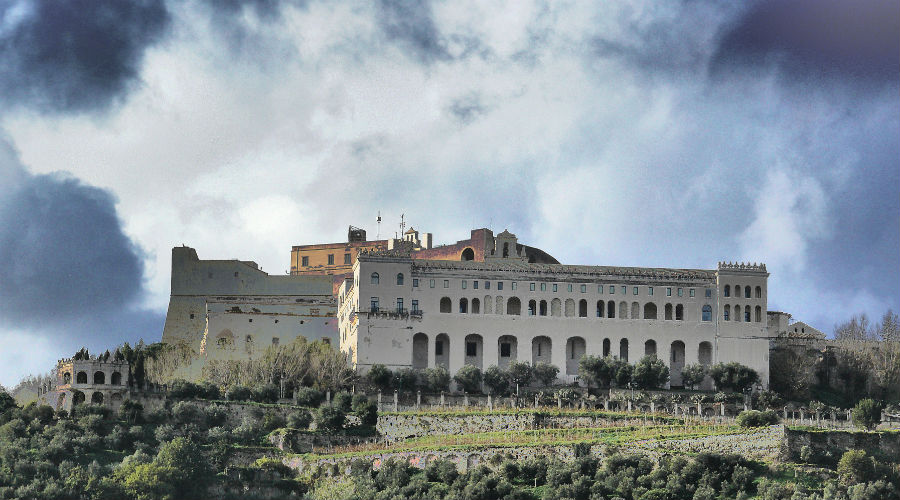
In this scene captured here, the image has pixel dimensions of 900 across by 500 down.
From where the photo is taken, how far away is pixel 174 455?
72.6 meters

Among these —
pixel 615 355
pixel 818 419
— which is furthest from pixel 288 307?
pixel 818 419

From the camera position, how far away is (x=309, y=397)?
83.6m

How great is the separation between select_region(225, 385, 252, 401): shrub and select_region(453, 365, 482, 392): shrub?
35.9 feet

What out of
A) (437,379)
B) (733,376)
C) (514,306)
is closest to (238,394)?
(437,379)

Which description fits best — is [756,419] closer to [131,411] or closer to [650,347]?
[650,347]

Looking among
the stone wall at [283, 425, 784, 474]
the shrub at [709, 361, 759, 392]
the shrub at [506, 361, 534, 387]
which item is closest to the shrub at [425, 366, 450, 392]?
the shrub at [506, 361, 534, 387]

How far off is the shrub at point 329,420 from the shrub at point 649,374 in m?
16.6

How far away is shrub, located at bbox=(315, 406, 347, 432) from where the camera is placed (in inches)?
3164

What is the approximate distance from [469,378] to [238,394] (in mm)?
11977

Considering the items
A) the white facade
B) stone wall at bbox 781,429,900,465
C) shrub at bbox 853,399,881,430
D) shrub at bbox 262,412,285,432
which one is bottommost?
stone wall at bbox 781,429,900,465

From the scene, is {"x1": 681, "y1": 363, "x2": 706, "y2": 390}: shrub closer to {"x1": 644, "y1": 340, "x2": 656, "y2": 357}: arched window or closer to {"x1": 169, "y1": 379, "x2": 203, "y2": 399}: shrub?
{"x1": 644, "y1": 340, "x2": 656, "y2": 357}: arched window

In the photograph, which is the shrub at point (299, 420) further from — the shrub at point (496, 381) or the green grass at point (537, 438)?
the shrub at point (496, 381)

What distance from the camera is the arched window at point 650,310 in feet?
307

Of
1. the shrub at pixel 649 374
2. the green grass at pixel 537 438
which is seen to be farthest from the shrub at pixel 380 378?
the shrub at pixel 649 374
